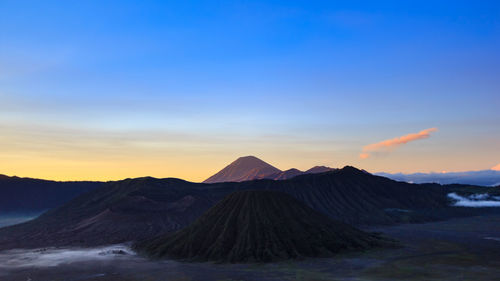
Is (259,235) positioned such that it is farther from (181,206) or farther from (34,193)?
(34,193)

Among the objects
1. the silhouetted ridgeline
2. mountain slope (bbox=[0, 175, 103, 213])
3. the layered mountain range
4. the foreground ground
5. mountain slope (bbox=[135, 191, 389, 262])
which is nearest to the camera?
the foreground ground

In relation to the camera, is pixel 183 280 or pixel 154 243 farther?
pixel 154 243

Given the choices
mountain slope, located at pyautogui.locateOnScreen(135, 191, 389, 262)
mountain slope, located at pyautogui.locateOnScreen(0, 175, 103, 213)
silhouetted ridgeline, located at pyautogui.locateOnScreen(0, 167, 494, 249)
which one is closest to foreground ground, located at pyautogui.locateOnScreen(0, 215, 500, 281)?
mountain slope, located at pyautogui.locateOnScreen(135, 191, 389, 262)

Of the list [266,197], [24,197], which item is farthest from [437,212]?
[24,197]

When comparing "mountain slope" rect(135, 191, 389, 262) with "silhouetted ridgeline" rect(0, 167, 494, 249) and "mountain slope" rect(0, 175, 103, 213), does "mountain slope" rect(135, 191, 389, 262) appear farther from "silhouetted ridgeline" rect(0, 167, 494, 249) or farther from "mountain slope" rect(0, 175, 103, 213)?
"mountain slope" rect(0, 175, 103, 213)

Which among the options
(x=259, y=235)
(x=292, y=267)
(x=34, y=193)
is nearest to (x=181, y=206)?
(x=259, y=235)

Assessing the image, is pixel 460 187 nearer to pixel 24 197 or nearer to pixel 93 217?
pixel 93 217
